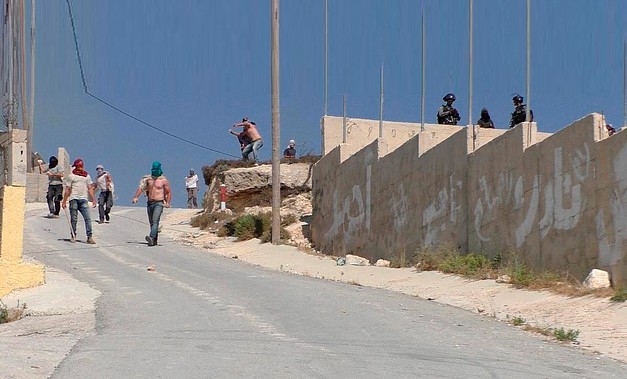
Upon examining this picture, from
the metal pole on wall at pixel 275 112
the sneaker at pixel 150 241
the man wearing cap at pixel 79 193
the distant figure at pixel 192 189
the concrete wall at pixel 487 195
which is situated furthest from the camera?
the distant figure at pixel 192 189

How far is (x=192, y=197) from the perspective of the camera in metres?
40.2

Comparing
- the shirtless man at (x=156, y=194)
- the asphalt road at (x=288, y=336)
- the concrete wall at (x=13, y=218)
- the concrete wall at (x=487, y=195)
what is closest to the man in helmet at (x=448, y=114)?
the concrete wall at (x=487, y=195)

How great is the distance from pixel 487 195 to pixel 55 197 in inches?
622

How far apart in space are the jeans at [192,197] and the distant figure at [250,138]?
20.7 feet

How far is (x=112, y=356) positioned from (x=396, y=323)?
365cm

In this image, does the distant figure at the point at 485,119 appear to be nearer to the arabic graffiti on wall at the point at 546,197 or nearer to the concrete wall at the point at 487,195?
Answer: the concrete wall at the point at 487,195

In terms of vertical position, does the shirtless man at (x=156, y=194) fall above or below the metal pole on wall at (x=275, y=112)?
below

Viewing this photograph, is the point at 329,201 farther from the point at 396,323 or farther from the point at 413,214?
the point at 396,323

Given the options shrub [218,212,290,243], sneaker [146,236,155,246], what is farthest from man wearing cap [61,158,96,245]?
shrub [218,212,290,243]

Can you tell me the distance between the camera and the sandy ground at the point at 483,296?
11312mm

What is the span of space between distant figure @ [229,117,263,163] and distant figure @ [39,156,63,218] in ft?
20.1

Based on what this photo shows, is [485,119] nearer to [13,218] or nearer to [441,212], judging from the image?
[441,212]

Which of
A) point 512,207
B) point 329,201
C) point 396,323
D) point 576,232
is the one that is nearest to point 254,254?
point 329,201

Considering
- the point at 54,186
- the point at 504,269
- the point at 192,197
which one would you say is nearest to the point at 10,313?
the point at 504,269
